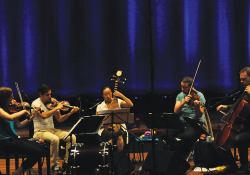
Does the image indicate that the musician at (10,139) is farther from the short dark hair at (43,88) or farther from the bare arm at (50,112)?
the short dark hair at (43,88)

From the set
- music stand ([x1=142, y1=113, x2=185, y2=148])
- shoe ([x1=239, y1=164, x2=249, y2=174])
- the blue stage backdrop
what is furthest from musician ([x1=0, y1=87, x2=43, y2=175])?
the blue stage backdrop

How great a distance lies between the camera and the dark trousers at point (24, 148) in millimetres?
3580

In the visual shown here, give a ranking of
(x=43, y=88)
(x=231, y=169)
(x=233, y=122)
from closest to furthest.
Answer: (x=233, y=122)
(x=231, y=169)
(x=43, y=88)

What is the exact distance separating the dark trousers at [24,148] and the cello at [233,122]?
86.7 inches

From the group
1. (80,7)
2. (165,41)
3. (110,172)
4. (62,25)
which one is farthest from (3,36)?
(110,172)

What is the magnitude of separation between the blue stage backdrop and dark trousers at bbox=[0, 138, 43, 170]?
2.96m

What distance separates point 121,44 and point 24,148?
145 inches

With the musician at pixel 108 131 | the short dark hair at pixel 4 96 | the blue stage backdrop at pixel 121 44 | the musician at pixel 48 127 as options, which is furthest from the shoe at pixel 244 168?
the short dark hair at pixel 4 96

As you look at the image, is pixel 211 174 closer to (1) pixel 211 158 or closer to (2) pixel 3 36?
(1) pixel 211 158

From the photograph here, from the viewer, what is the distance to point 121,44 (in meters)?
6.76

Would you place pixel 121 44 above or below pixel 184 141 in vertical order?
above

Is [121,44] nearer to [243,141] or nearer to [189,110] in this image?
[189,110]

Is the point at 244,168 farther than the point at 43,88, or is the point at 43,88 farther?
the point at 43,88

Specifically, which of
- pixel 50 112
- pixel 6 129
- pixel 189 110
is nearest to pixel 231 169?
pixel 189 110
